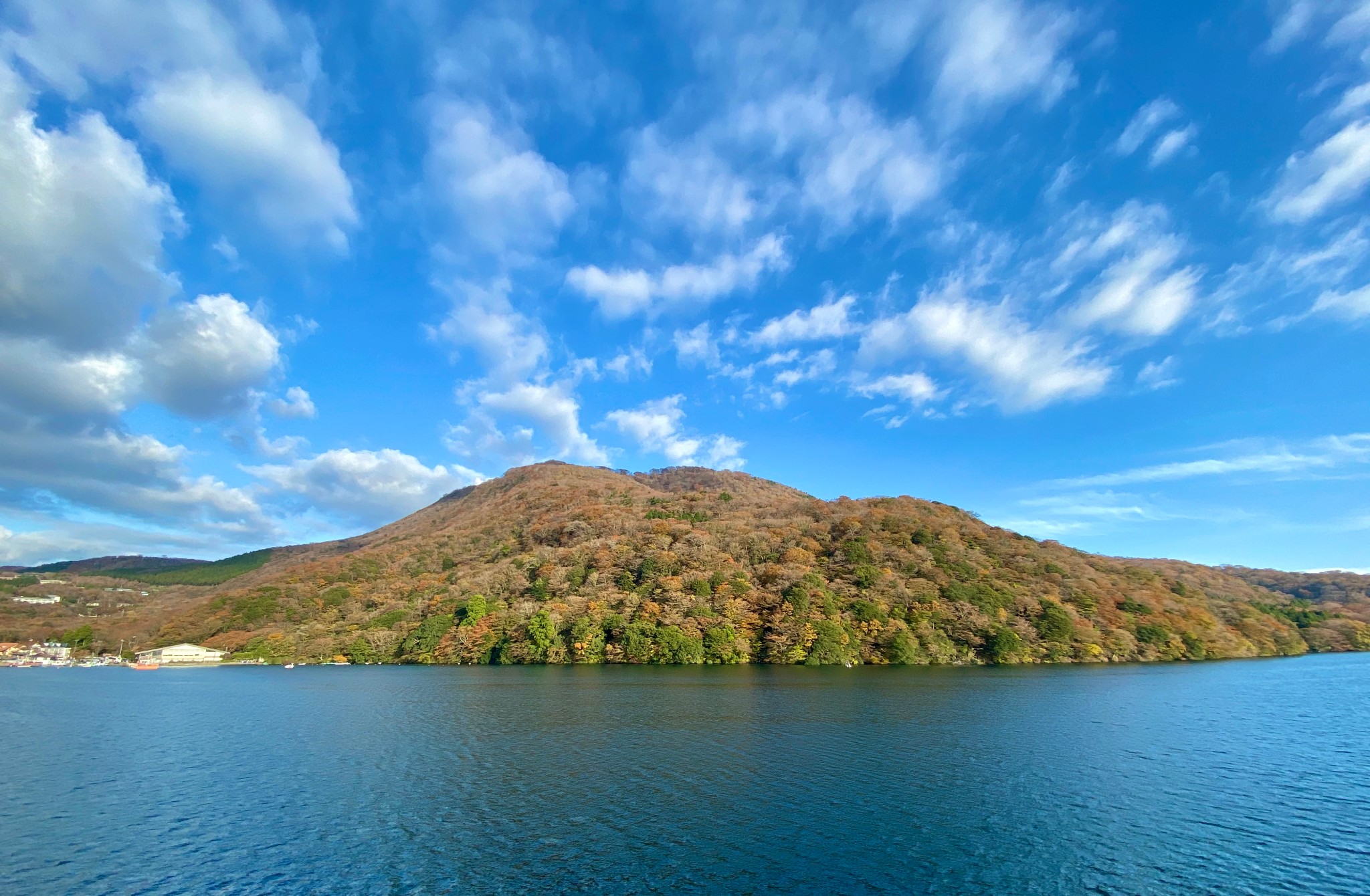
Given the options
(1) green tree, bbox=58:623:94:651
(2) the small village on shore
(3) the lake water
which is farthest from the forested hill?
(3) the lake water

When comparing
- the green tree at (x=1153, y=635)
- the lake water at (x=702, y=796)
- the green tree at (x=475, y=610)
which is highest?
the green tree at (x=475, y=610)

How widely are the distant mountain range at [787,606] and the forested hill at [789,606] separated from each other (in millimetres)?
368

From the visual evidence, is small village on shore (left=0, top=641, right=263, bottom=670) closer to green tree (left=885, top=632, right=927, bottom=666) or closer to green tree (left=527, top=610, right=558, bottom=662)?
green tree (left=527, top=610, right=558, bottom=662)

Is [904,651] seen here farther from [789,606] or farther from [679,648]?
[679,648]

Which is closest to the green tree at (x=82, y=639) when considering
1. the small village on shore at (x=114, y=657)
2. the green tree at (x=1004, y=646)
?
the small village on shore at (x=114, y=657)

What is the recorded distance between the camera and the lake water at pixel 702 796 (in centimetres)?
2227

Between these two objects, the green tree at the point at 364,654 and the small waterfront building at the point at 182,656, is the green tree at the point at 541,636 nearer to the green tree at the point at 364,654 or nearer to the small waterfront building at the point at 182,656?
the green tree at the point at 364,654

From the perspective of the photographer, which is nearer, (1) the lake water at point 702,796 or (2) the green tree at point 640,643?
(1) the lake water at point 702,796

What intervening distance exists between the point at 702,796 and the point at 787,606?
80898 mm

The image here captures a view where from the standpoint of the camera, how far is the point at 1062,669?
8994 centimetres

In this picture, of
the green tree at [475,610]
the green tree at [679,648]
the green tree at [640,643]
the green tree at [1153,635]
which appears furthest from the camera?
the green tree at [475,610]

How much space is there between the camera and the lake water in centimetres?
2227

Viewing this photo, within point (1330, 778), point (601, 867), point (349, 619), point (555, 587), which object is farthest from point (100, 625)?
point (1330, 778)

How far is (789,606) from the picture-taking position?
109m
